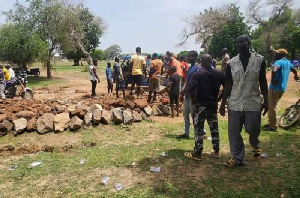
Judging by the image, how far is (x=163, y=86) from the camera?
1272cm

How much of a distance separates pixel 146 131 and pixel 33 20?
2081 centimetres

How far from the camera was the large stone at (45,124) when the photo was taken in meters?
7.46

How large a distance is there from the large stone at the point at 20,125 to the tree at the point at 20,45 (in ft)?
54.7

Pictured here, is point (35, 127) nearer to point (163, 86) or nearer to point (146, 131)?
point (146, 131)

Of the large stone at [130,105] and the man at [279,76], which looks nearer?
the man at [279,76]

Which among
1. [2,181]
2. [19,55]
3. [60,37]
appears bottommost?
[2,181]

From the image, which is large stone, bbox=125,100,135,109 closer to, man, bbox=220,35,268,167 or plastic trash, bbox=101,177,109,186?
plastic trash, bbox=101,177,109,186

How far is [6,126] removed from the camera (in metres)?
7.52

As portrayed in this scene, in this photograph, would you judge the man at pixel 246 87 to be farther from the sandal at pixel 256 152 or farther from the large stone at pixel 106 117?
the large stone at pixel 106 117

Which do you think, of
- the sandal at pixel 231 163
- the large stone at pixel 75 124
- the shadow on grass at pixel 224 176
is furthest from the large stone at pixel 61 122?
the sandal at pixel 231 163

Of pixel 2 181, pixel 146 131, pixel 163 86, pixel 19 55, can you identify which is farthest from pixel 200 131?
pixel 19 55

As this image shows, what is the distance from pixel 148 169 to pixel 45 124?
11.9 feet

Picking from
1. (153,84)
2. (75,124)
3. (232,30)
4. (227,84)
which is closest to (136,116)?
(75,124)

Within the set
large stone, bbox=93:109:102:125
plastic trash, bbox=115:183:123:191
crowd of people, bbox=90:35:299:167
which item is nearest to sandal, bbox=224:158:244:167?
crowd of people, bbox=90:35:299:167
